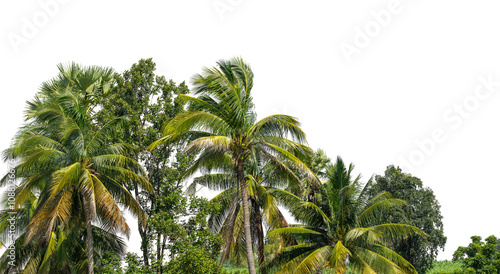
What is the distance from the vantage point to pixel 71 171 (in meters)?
15.7

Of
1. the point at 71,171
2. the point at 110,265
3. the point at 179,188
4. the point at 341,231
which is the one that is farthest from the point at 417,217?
the point at 71,171

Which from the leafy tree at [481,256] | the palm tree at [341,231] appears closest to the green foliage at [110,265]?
the palm tree at [341,231]

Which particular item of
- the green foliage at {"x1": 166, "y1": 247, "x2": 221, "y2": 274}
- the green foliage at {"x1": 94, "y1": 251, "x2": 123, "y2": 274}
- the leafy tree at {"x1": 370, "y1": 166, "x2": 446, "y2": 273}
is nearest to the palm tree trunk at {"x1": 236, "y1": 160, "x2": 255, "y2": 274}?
the green foliage at {"x1": 166, "y1": 247, "x2": 221, "y2": 274}

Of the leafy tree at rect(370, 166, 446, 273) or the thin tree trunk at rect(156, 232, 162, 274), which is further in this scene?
the leafy tree at rect(370, 166, 446, 273)

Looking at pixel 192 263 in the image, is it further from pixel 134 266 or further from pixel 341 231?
pixel 341 231

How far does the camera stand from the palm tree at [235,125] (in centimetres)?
1605

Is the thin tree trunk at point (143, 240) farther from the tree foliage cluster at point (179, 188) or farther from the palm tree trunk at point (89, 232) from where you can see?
the palm tree trunk at point (89, 232)

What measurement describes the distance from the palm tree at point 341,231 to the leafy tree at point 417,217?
731 inches

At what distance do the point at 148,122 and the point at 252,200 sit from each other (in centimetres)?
602

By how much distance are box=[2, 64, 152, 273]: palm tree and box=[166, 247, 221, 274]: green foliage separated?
248 cm

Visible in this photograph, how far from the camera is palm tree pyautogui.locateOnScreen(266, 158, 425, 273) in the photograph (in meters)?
16.5

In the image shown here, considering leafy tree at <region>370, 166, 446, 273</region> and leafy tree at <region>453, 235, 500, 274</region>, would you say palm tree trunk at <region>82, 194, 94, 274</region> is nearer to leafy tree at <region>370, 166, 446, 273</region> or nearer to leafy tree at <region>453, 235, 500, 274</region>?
leafy tree at <region>453, 235, 500, 274</region>

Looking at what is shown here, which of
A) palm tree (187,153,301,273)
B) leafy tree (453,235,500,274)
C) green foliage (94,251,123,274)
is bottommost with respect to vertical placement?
leafy tree (453,235,500,274)

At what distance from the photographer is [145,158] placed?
20266 millimetres
